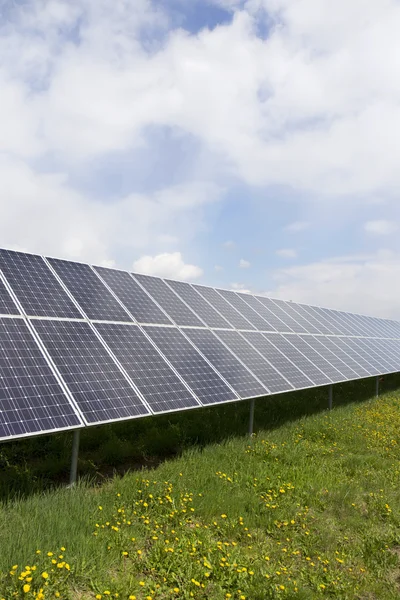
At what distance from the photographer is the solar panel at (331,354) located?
59.1 feet

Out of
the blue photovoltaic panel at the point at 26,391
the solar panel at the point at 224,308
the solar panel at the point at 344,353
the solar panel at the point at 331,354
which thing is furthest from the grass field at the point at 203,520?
the solar panel at the point at 344,353

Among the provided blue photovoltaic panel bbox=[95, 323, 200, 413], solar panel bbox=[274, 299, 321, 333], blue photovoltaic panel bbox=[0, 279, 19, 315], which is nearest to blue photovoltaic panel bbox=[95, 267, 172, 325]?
blue photovoltaic panel bbox=[95, 323, 200, 413]

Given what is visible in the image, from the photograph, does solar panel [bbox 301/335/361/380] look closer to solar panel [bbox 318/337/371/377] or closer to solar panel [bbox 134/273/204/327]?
solar panel [bbox 318/337/371/377]

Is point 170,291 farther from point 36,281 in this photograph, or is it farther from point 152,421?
point 36,281

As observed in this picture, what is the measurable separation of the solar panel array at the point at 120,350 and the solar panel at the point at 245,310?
9 centimetres

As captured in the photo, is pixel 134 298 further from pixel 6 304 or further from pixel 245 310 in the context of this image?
pixel 245 310

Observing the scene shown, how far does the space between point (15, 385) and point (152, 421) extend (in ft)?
21.5

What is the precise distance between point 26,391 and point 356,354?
17.8 metres

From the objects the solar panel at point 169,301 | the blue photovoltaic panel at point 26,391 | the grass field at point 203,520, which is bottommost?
the grass field at point 203,520

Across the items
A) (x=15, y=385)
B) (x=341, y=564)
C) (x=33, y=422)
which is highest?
(x=15, y=385)

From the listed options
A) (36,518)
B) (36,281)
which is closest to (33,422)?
(36,518)

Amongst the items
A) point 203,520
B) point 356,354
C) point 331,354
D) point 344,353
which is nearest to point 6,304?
point 203,520

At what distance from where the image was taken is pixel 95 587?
518 cm

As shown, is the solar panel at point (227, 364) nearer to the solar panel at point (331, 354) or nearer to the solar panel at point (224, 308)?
the solar panel at point (224, 308)
